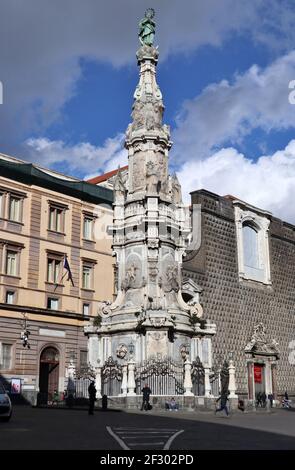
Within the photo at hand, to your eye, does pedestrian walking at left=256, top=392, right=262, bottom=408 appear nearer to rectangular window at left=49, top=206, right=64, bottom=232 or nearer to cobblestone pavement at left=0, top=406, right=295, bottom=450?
rectangular window at left=49, top=206, right=64, bottom=232

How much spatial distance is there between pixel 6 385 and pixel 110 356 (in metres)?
9.37

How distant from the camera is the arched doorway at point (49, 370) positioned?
36.8m

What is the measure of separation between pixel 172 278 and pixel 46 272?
13.0 m

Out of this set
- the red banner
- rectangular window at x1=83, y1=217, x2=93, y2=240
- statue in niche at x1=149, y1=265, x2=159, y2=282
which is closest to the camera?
statue in niche at x1=149, y1=265, x2=159, y2=282

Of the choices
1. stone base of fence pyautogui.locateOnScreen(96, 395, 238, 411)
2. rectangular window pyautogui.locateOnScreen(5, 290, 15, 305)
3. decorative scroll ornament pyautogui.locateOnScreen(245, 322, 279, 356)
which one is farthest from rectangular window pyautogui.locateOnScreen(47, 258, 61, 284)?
decorative scroll ornament pyautogui.locateOnScreen(245, 322, 279, 356)

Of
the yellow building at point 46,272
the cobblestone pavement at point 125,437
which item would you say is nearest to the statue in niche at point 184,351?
the yellow building at point 46,272

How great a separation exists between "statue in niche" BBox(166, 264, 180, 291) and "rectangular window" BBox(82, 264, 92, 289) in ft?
44.8

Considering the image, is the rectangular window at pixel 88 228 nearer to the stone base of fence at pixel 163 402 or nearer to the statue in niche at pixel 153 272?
the statue in niche at pixel 153 272

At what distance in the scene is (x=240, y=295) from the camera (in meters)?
48.8

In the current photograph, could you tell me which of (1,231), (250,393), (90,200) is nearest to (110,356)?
(1,231)

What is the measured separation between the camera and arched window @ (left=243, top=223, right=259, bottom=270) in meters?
51.4

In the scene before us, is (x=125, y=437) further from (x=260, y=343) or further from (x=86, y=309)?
(x=260, y=343)

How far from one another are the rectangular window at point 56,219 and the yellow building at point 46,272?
0.12 feet
